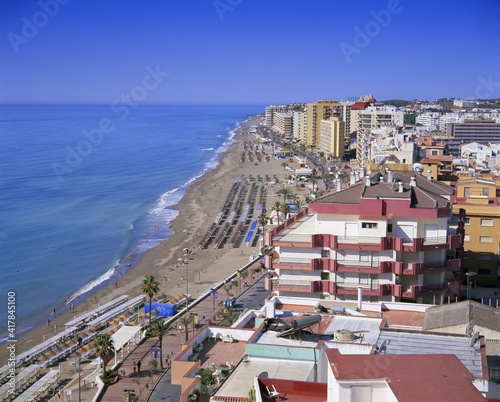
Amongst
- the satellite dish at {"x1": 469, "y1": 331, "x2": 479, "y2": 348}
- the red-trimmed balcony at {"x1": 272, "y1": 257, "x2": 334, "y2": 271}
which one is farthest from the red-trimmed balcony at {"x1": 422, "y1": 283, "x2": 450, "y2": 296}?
Result: the satellite dish at {"x1": 469, "y1": 331, "x2": 479, "y2": 348}

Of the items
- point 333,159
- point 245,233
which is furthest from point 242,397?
point 333,159

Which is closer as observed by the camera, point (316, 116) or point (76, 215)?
point (76, 215)

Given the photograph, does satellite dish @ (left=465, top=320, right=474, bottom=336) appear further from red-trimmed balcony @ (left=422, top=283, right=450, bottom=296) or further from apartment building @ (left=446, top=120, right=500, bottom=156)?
apartment building @ (left=446, top=120, right=500, bottom=156)

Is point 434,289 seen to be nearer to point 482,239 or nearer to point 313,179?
point 482,239

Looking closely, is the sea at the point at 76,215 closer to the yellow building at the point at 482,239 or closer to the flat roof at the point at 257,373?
the yellow building at the point at 482,239

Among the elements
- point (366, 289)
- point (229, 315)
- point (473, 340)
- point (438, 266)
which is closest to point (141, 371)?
point (229, 315)

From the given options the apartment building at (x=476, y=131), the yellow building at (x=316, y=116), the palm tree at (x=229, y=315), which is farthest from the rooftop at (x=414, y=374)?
the yellow building at (x=316, y=116)
